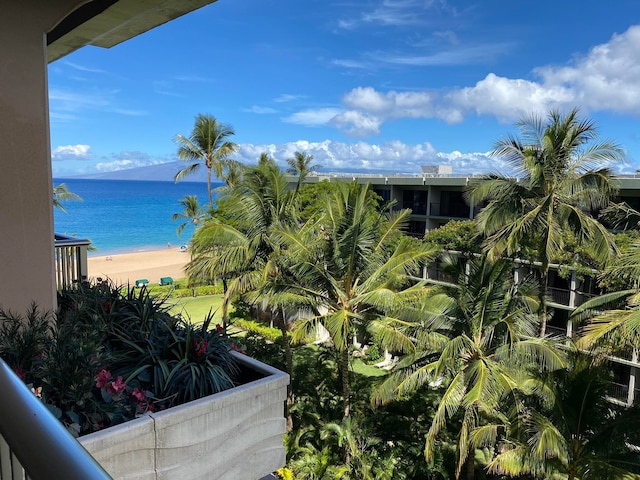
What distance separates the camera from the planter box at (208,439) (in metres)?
2.61

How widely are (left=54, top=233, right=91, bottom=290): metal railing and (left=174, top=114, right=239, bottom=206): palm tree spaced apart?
87.9 feet

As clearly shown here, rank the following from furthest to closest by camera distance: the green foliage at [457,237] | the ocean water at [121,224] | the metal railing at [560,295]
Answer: the ocean water at [121,224], the green foliage at [457,237], the metal railing at [560,295]

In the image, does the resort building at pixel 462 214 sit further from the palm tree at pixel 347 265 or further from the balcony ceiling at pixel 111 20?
the balcony ceiling at pixel 111 20

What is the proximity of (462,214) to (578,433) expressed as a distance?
18.3m

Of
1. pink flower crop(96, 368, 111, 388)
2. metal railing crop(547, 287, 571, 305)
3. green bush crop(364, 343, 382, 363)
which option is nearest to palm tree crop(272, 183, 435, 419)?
pink flower crop(96, 368, 111, 388)

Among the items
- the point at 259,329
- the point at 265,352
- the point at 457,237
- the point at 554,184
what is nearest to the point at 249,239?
the point at 265,352

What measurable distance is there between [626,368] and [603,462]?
38.4 ft

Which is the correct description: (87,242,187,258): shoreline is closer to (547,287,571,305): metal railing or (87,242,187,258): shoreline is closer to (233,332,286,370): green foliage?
(233,332,286,370): green foliage

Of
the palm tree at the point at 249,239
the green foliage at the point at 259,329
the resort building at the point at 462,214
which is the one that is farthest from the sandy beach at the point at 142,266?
the palm tree at the point at 249,239

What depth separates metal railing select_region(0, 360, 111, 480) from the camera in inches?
28.1

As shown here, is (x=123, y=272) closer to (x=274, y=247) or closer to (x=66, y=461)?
(x=274, y=247)

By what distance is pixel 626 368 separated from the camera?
58.6 feet

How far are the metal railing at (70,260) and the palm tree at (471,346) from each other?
7.28 meters

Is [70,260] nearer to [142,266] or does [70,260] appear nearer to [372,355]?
[372,355]
